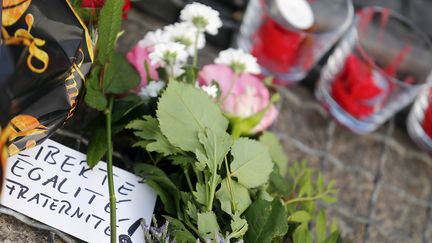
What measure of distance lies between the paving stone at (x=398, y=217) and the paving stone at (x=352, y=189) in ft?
0.05

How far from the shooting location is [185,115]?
466mm

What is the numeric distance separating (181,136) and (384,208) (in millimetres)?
402

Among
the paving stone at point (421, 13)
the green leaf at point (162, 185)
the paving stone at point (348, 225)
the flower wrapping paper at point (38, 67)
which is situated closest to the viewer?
the flower wrapping paper at point (38, 67)

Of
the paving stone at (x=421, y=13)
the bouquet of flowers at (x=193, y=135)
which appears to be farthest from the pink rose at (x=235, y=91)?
the paving stone at (x=421, y=13)

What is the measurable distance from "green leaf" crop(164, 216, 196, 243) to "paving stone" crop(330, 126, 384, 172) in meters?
0.38

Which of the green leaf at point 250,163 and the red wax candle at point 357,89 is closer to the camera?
the green leaf at point 250,163

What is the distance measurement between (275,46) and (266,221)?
1.07ft

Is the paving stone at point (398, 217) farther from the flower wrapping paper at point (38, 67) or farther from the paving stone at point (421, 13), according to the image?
the flower wrapping paper at point (38, 67)

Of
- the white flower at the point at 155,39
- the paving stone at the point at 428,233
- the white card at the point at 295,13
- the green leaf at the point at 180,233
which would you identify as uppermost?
the white flower at the point at 155,39

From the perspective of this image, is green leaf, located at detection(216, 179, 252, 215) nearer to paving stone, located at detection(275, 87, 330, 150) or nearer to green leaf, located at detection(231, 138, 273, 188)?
green leaf, located at detection(231, 138, 273, 188)

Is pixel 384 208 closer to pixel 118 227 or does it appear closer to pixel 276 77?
pixel 276 77

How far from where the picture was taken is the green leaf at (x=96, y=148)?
492 millimetres

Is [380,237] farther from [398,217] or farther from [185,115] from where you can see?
[185,115]

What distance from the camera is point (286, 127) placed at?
30.2 inches
